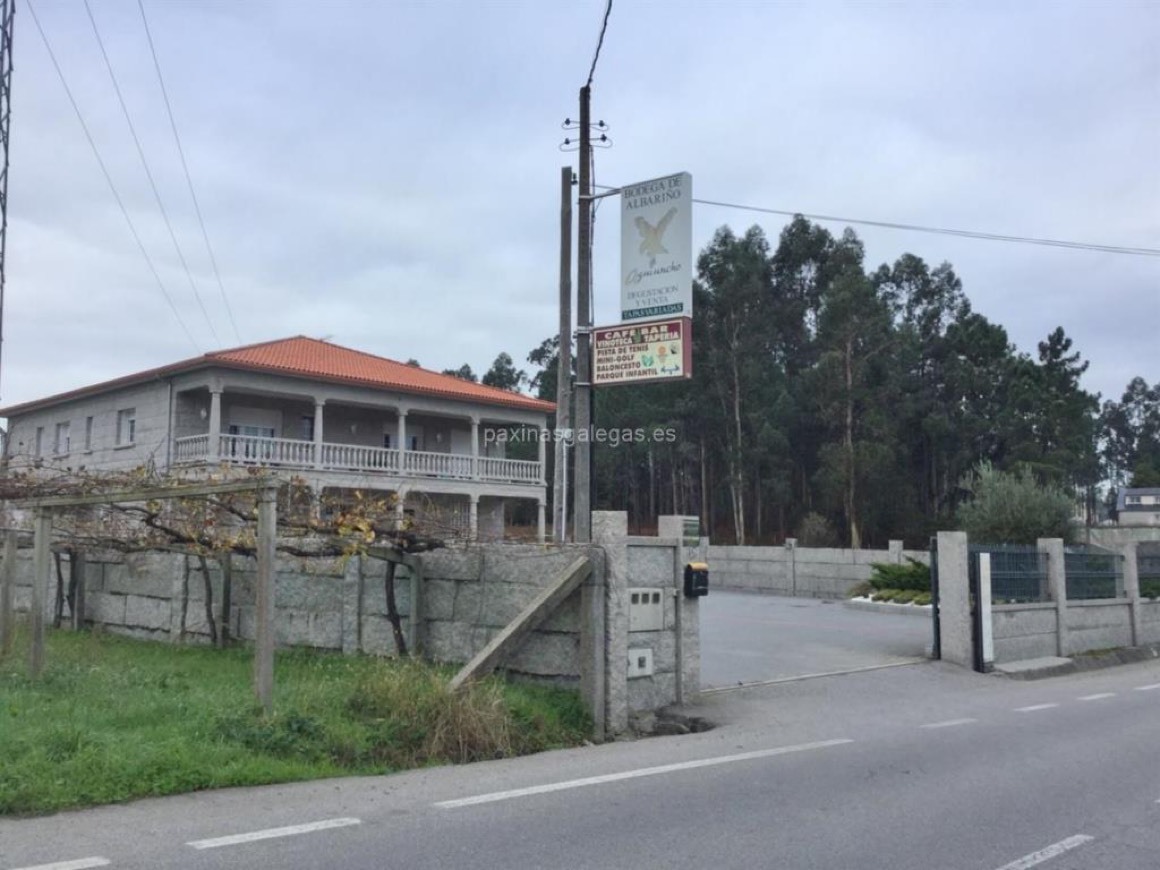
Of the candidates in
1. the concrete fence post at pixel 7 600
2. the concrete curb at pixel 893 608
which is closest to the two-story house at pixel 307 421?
the concrete curb at pixel 893 608

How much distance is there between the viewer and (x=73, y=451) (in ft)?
123

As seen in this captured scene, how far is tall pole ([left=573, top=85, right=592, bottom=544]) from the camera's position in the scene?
1294 centimetres

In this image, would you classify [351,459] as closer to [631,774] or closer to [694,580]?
[694,580]

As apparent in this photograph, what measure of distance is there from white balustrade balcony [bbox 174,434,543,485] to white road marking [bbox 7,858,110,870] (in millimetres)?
24224

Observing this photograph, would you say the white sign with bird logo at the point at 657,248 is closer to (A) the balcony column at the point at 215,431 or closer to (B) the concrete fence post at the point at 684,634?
(B) the concrete fence post at the point at 684,634

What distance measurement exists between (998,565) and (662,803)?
1054 centimetres

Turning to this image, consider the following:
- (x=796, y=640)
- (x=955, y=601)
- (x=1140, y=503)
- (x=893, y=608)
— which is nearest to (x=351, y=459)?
(x=893, y=608)

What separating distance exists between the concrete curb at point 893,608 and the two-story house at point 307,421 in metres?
9.48

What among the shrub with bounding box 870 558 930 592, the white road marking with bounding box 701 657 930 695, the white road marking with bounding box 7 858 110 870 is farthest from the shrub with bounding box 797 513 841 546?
the white road marking with bounding box 7 858 110 870

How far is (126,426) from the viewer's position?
35.6 m

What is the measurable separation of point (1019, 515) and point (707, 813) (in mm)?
21611

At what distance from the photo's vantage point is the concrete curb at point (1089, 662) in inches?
591

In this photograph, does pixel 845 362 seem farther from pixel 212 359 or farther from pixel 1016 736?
pixel 1016 736

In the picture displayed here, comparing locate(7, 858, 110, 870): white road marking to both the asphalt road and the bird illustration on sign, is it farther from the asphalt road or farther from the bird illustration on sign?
the bird illustration on sign
